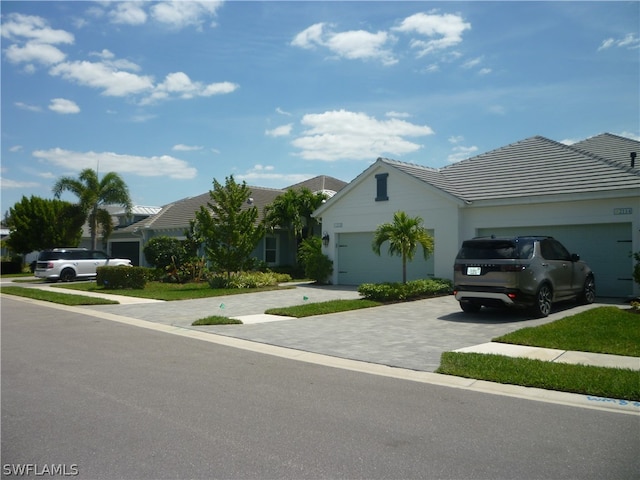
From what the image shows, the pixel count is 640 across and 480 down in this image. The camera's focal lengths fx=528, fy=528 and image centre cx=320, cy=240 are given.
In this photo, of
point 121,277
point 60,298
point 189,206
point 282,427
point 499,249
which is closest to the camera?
point 282,427

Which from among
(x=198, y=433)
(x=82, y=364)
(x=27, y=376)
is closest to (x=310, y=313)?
(x=82, y=364)

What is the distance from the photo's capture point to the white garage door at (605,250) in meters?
15.6

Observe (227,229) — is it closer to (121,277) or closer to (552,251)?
(121,277)

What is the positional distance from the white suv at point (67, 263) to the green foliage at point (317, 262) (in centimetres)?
1073

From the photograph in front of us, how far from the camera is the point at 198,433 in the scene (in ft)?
16.5

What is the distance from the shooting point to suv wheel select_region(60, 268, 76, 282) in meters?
27.7

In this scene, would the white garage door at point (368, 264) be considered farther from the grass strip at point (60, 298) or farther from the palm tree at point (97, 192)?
the palm tree at point (97, 192)

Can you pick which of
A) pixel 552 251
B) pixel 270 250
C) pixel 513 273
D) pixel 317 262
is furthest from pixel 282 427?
pixel 270 250

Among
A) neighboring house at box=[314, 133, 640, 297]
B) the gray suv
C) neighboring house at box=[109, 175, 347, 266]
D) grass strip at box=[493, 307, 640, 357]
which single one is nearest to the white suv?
neighboring house at box=[109, 175, 347, 266]

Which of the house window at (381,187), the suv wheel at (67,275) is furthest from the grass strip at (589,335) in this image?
the suv wheel at (67,275)

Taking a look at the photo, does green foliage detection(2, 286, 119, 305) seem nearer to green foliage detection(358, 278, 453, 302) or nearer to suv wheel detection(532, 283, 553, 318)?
green foliage detection(358, 278, 453, 302)

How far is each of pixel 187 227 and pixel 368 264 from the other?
13658 millimetres

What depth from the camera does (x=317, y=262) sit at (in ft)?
75.2

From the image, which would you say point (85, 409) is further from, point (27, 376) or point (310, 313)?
point (310, 313)
